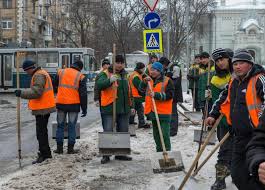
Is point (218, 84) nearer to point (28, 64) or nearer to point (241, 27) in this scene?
point (28, 64)

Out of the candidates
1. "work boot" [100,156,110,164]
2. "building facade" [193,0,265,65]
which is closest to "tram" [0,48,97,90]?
"work boot" [100,156,110,164]

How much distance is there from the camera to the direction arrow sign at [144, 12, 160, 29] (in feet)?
38.5

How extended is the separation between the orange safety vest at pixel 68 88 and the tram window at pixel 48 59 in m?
22.2

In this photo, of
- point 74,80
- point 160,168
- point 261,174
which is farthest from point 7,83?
point 261,174

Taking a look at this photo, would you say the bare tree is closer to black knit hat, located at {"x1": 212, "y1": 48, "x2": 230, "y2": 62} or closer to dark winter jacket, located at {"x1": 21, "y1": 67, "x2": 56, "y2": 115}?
dark winter jacket, located at {"x1": 21, "y1": 67, "x2": 56, "y2": 115}

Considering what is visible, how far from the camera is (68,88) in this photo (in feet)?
28.9

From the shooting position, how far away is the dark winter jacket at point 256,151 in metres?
2.86

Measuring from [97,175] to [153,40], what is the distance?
16.9 feet

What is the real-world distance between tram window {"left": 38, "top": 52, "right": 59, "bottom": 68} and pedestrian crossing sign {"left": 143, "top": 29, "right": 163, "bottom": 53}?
19610mm

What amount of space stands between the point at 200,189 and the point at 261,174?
3.40 meters

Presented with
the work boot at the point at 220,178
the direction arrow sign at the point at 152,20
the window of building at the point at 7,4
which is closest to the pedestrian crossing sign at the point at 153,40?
the direction arrow sign at the point at 152,20

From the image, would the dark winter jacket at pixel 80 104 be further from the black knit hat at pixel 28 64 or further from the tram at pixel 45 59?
the tram at pixel 45 59

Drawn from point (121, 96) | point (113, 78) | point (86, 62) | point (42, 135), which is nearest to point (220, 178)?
point (113, 78)

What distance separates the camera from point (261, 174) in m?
2.75
